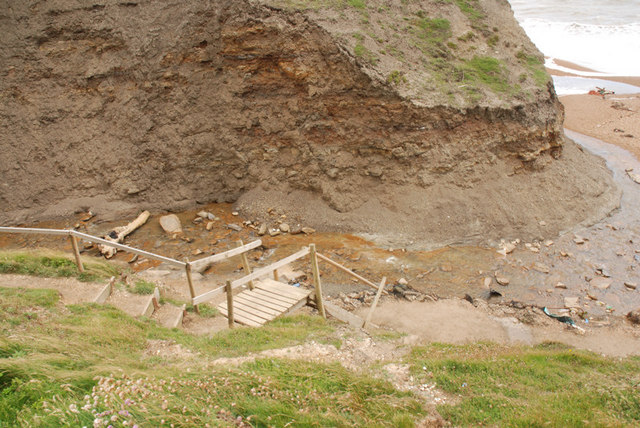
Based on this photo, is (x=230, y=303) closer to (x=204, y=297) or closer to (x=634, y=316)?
(x=204, y=297)

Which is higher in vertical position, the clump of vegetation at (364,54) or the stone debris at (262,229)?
the clump of vegetation at (364,54)

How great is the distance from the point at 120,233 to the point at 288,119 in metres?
7.18

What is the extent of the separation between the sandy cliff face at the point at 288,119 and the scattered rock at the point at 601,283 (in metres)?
2.63

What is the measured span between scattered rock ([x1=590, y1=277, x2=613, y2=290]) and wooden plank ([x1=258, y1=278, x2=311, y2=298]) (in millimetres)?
8678

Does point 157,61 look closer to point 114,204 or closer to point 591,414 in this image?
point 114,204

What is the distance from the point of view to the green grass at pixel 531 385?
5059 mm

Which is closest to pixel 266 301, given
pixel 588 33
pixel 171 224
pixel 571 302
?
pixel 171 224

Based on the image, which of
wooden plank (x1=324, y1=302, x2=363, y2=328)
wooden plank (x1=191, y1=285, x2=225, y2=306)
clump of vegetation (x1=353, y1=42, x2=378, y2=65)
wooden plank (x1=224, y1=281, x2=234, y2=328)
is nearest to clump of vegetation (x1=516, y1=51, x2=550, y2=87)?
clump of vegetation (x1=353, y1=42, x2=378, y2=65)

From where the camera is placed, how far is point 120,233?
14805mm

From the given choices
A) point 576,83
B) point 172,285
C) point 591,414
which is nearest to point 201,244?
point 172,285

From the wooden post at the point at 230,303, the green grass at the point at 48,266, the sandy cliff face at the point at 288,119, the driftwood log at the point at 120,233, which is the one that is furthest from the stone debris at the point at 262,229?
the wooden post at the point at 230,303

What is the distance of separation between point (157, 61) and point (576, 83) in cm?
3077

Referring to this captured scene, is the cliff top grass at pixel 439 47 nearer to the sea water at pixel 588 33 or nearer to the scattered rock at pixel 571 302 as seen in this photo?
the scattered rock at pixel 571 302

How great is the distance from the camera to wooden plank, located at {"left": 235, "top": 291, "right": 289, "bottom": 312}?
920 centimetres
